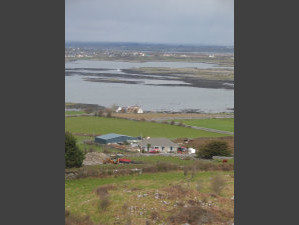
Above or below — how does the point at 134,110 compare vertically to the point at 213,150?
above

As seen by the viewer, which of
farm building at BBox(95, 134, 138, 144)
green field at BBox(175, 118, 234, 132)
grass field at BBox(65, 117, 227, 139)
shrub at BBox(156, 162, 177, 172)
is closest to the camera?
shrub at BBox(156, 162, 177, 172)

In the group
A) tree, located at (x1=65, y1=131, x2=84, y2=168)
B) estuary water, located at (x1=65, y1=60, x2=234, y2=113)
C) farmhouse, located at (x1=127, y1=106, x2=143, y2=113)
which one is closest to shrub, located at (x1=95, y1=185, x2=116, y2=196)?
tree, located at (x1=65, y1=131, x2=84, y2=168)

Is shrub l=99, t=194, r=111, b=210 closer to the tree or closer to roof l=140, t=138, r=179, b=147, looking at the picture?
the tree

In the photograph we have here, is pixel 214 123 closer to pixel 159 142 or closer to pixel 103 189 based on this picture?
pixel 159 142

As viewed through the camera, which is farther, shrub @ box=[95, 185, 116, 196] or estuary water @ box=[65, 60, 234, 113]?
estuary water @ box=[65, 60, 234, 113]

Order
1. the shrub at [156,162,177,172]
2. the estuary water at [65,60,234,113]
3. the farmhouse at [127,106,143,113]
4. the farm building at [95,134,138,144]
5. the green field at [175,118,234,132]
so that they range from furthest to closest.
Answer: the estuary water at [65,60,234,113] → the farmhouse at [127,106,143,113] → the green field at [175,118,234,132] → the farm building at [95,134,138,144] → the shrub at [156,162,177,172]

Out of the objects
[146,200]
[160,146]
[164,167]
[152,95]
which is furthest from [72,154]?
[152,95]

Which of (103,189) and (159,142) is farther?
(159,142)

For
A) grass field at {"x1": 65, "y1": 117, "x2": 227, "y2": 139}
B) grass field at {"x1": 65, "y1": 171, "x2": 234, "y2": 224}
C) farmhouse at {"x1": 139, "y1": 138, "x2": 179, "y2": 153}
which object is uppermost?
grass field at {"x1": 65, "y1": 171, "x2": 234, "y2": 224}
